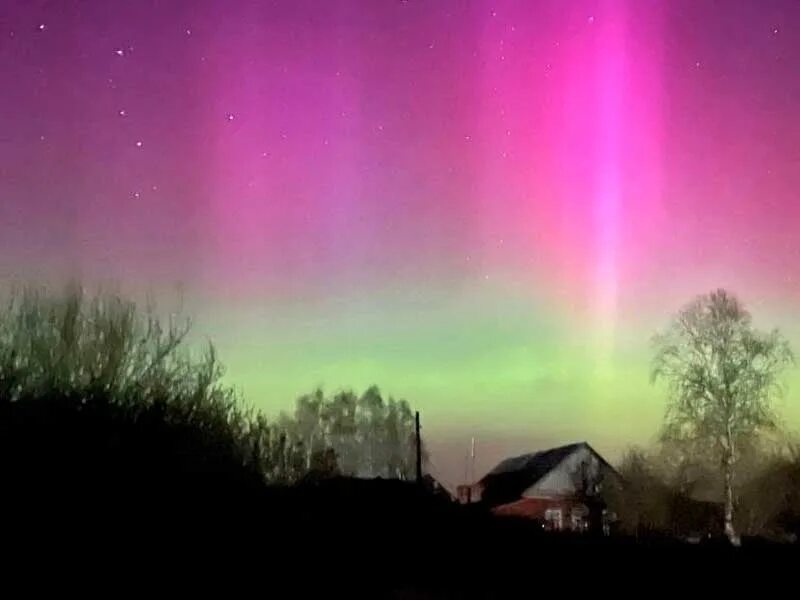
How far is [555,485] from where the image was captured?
45781 millimetres

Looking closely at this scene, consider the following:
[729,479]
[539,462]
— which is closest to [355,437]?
[729,479]

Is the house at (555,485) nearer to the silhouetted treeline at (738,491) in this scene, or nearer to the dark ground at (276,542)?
the silhouetted treeline at (738,491)

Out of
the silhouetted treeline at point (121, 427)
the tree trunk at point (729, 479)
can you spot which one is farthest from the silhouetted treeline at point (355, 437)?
the tree trunk at point (729, 479)

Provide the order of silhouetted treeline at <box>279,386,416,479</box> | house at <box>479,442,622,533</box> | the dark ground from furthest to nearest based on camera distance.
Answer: house at <box>479,442,622,533</box>
silhouetted treeline at <box>279,386,416,479</box>
the dark ground

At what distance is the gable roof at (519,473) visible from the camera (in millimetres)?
46438

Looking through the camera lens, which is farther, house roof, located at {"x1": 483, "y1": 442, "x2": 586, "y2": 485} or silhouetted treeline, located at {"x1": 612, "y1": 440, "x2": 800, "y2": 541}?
house roof, located at {"x1": 483, "y1": 442, "x2": 586, "y2": 485}

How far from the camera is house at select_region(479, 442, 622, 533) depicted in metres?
42.2

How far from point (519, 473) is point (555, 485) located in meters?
3.31

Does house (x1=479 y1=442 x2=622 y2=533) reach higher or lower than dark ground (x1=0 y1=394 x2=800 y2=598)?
higher

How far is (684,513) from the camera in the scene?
30641 mm

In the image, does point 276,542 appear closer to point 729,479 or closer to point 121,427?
point 121,427

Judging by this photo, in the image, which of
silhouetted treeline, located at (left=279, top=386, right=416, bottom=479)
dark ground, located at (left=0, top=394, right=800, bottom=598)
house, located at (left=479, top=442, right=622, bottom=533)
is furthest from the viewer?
house, located at (left=479, top=442, right=622, bottom=533)

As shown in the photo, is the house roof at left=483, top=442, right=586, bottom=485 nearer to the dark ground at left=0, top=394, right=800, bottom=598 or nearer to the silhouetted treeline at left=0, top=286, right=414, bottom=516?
the silhouetted treeline at left=0, top=286, right=414, bottom=516

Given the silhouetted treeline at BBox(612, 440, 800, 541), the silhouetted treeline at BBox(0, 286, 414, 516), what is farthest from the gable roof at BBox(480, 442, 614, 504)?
the silhouetted treeline at BBox(0, 286, 414, 516)
